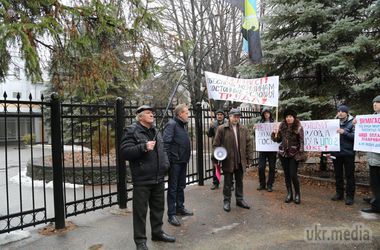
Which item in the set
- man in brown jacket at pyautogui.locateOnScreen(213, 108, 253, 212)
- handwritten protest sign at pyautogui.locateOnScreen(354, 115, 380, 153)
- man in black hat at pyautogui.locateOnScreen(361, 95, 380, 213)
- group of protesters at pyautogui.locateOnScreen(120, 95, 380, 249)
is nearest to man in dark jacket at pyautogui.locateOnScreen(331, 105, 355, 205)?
group of protesters at pyautogui.locateOnScreen(120, 95, 380, 249)

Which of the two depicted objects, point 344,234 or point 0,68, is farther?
point 0,68

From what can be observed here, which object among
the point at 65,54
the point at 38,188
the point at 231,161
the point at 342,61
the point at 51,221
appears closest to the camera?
the point at 51,221

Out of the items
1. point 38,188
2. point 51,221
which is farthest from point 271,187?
point 38,188

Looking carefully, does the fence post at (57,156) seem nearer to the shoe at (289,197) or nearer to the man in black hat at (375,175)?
the shoe at (289,197)

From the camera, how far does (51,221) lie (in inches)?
210

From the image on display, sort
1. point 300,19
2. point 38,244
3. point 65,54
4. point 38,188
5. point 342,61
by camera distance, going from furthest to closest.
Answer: point 38,188, point 300,19, point 342,61, point 65,54, point 38,244

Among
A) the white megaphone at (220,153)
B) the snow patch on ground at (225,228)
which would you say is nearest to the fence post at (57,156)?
the snow patch on ground at (225,228)

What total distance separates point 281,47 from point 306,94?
144 centimetres

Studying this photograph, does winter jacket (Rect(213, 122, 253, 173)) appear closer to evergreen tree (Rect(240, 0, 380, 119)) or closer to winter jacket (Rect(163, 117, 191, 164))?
winter jacket (Rect(163, 117, 191, 164))

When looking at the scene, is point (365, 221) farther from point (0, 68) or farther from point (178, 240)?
point (0, 68)

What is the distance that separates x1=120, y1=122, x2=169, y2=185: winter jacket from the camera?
4191 millimetres

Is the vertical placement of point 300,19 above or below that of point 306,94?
above

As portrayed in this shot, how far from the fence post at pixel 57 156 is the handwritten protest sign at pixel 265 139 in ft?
15.2

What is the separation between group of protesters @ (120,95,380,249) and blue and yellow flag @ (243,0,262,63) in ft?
5.73
